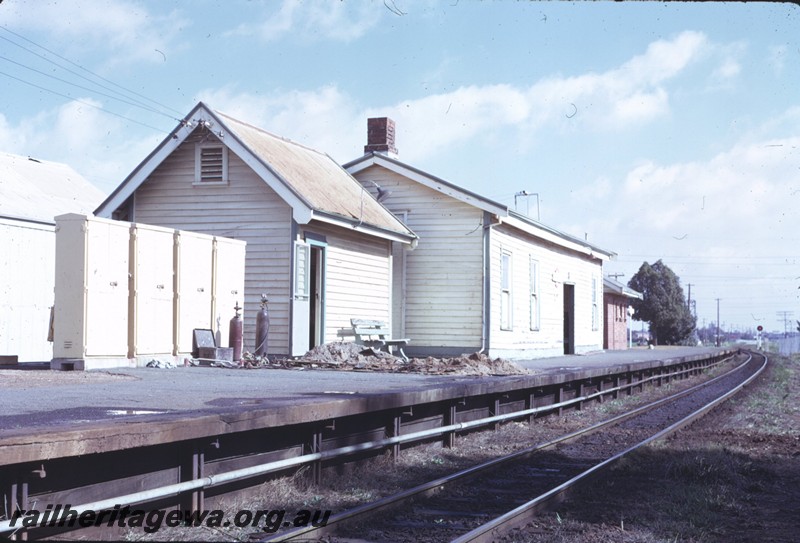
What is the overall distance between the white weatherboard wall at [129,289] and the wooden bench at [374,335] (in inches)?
138

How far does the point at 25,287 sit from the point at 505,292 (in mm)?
10781

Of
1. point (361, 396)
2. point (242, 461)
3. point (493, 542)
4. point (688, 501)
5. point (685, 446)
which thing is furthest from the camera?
point (685, 446)

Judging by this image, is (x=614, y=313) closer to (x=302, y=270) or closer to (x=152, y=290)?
(x=302, y=270)

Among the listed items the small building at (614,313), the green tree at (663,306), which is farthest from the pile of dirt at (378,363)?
the green tree at (663,306)

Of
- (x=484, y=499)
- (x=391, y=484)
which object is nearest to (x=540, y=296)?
(x=391, y=484)

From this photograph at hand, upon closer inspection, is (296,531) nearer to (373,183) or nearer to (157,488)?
(157,488)

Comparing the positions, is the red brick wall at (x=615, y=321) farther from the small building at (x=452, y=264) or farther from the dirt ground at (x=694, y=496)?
the dirt ground at (x=694, y=496)

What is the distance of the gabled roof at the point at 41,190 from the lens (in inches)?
744

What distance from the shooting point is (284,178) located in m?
16.4

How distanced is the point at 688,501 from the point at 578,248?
2109cm

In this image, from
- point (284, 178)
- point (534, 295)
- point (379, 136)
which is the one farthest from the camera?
point (534, 295)

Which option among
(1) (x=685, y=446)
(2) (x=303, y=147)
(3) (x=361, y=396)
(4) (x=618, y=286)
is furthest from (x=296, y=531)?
(4) (x=618, y=286)

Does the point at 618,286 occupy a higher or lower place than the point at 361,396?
higher

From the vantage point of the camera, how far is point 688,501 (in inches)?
302
